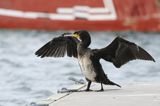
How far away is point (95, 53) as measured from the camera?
497 inches

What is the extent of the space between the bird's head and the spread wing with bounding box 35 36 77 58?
0.61 m

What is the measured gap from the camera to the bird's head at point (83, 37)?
1247 cm

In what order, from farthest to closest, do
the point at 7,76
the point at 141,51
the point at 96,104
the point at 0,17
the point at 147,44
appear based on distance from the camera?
the point at 0,17 < the point at 147,44 < the point at 7,76 < the point at 141,51 < the point at 96,104

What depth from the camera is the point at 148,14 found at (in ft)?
105

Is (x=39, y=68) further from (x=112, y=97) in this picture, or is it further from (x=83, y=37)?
(x=112, y=97)

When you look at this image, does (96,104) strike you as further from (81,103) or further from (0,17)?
(0,17)

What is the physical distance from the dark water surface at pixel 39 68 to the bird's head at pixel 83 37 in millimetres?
1868

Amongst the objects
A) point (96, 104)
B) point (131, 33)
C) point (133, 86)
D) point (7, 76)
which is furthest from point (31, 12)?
point (96, 104)

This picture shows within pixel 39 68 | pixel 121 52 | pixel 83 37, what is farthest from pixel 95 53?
pixel 39 68

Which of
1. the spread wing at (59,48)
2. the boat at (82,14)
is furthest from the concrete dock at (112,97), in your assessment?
the boat at (82,14)

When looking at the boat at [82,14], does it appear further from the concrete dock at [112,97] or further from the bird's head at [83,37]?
the bird's head at [83,37]

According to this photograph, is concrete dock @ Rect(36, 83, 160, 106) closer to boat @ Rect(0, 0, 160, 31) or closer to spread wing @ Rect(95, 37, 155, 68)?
spread wing @ Rect(95, 37, 155, 68)

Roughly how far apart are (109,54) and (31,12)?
20095 millimetres

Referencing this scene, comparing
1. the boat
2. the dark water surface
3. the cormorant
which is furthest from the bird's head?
the boat
